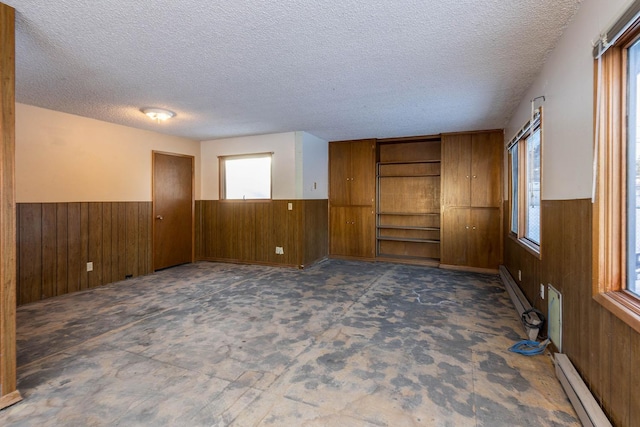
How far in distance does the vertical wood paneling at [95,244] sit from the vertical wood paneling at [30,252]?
568 mm

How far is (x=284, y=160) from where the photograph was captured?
5.36 m

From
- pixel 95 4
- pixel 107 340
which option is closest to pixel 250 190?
pixel 107 340

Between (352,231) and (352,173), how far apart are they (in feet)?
3.84

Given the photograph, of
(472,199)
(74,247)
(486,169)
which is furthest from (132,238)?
(486,169)

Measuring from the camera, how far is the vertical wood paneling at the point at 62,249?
12.9 ft

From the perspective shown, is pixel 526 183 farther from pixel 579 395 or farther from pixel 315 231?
pixel 315 231

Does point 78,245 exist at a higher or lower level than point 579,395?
higher

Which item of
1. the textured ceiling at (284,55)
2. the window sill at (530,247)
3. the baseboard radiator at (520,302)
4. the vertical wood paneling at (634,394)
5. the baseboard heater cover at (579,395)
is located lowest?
the baseboard heater cover at (579,395)

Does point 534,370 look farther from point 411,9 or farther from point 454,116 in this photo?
point 454,116

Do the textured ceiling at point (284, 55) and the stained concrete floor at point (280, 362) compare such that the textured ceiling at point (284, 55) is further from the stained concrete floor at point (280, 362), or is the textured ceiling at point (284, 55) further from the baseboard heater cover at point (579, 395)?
the stained concrete floor at point (280, 362)

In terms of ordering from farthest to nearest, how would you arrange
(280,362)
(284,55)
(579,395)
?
(284,55) → (280,362) → (579,395)

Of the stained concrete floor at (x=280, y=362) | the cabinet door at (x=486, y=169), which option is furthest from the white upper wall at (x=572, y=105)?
the cabinet door at (x=486, y=169)

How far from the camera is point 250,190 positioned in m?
5.75

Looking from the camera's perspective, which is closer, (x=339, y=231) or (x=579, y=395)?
(x=579, y=395)
